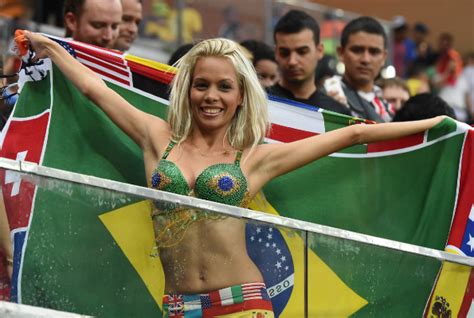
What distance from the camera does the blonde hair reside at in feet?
18.8

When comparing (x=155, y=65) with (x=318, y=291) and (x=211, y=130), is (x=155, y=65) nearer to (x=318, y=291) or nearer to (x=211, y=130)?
(x=211, y=130)

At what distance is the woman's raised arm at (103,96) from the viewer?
5.70m

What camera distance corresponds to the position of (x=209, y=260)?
518cm

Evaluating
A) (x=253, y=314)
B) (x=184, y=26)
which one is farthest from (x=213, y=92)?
(x=184, y=26)

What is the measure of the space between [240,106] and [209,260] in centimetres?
95

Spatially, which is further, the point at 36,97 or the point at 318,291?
the point at 36,97

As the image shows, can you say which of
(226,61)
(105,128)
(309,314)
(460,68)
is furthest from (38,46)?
(460,68)

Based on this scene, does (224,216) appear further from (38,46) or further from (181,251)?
(38,46)

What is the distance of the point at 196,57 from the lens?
5.77m

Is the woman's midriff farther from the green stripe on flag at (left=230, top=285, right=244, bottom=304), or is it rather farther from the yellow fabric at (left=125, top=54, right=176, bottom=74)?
the yellow fabric at (left=125, top=54, right=176, bottom=74)

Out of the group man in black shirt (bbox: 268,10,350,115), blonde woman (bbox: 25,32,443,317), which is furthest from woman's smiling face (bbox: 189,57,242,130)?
man in black shirt (bbox: 268,10,350,115)

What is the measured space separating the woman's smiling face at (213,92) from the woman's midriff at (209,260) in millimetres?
773

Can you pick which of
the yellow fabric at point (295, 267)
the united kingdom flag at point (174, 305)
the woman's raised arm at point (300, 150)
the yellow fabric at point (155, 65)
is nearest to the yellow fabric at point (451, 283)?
the yellow fabric at point (295, 267)

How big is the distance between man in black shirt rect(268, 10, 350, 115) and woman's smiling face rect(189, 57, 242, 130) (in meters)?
1.85
